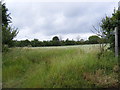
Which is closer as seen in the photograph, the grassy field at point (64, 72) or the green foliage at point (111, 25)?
the grassy field at point (64, 72)

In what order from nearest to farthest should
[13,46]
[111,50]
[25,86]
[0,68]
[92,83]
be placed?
[25,86] → [92,83] → [0,68] → [111,50] → [13,46]

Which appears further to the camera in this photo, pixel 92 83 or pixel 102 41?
pixel 102 41

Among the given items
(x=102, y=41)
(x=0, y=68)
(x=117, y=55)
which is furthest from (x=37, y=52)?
(x=117, y=55)

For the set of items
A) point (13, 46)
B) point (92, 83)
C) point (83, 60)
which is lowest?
point (92, 83)

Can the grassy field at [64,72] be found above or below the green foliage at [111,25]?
below

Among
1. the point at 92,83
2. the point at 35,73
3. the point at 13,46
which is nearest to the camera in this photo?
the point at 92,83

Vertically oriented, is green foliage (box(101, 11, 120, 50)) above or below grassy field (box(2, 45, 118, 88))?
above

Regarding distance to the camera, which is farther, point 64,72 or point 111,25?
point 111,25

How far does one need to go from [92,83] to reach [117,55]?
7.56ft

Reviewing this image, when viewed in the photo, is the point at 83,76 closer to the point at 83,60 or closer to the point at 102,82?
the point at 102,82

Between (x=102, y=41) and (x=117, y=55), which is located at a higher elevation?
(x=102, y=41)

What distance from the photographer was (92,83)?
16.9 feet

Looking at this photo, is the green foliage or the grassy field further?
the green foliage

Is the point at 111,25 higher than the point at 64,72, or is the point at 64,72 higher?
the point at 111,25
